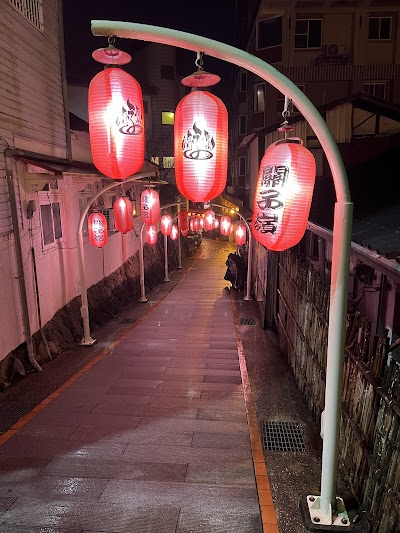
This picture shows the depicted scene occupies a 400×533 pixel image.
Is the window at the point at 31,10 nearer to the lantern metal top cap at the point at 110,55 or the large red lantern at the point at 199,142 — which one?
the lantern metal top cap at the point at 110,55

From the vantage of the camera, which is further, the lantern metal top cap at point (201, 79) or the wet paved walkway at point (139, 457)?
the lantern metal top cap at point (201, 79)

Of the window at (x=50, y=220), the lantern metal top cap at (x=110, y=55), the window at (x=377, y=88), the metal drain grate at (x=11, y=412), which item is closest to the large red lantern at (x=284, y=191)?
the lantern metal top cap at (x=110, y=55)

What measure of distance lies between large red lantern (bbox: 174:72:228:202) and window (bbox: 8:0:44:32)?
8.26 metres

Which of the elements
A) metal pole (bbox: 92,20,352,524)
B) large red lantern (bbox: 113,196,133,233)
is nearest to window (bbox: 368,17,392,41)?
large red lantern (bbox: 113,196,133,233)

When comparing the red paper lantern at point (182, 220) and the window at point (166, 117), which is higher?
the window at point (166, 117)

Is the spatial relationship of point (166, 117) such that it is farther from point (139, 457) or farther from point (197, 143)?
point (139, 457)

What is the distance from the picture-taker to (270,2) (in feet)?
80.5

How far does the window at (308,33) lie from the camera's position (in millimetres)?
25703

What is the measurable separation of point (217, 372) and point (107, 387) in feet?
9.29

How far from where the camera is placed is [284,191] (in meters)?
5.47

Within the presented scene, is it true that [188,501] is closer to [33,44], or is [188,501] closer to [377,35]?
[33,44]

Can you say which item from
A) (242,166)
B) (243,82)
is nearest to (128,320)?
(242,166)

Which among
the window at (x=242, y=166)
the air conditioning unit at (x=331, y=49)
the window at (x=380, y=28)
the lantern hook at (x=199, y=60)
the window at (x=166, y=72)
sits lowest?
the lantern hook at (x=199, y=60)

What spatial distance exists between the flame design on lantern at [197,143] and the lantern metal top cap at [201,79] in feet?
1.89
